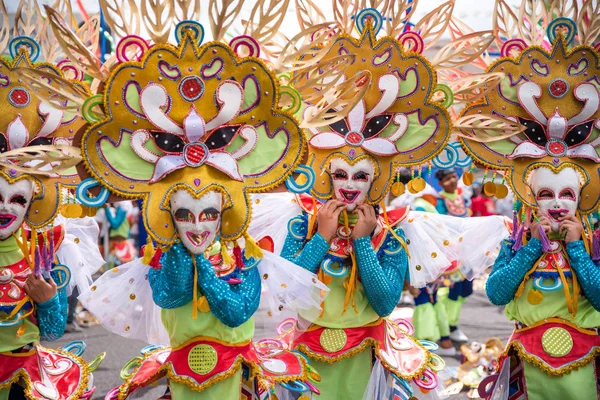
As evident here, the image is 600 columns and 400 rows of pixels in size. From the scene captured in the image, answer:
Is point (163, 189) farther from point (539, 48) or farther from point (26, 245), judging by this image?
point (539, 48)

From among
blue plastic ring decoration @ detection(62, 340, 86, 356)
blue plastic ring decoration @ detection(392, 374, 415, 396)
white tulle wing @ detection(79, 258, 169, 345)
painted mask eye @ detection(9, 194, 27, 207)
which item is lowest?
blue plastic ring decoration @ detection(62, 340, 86, 356)

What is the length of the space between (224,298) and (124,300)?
0.49 meters

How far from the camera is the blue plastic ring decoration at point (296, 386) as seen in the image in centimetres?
372

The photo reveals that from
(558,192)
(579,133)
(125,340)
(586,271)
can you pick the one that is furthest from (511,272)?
(125,340)

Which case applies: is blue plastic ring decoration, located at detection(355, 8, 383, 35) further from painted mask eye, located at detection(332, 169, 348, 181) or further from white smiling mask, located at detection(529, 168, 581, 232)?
white smiling mask, located at detection(529, 168, 581, 232)

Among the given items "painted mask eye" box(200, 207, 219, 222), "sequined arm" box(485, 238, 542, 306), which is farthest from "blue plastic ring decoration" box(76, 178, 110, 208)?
"sequined arm" box(485, 238, 542, 306)

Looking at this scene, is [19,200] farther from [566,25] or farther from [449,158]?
[566,25]

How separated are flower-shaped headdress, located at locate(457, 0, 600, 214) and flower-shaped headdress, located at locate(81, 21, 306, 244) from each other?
4.35 feet

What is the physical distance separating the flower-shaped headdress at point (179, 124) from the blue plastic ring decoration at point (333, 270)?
80cm

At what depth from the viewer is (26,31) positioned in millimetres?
4594

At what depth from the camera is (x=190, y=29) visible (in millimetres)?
3457

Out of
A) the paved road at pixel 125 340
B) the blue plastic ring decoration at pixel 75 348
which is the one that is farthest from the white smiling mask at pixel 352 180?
the paved road at pixel 125 340

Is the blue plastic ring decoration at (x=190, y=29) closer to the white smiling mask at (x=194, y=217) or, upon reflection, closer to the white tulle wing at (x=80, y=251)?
the white smiling mask at (x=194, y=217)

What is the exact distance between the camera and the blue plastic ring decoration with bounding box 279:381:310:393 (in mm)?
3725
